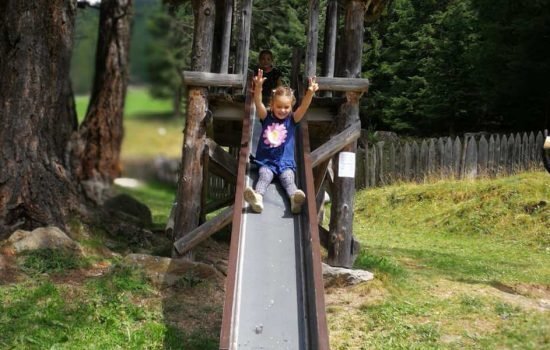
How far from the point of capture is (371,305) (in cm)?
699

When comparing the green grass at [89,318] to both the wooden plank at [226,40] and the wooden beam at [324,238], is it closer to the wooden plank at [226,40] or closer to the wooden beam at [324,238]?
the wooden beam at [324,238]

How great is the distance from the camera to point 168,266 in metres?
7.50

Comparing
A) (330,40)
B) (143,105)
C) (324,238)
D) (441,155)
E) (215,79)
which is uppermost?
(330,40)

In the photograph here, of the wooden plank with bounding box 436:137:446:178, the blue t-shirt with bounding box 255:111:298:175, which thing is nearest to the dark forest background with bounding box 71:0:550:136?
the wooden plank with bounding box 436:137:446:178

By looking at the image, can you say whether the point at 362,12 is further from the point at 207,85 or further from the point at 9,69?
the point at 9,69

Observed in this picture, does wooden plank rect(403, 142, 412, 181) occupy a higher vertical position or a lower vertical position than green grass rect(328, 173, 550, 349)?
higher

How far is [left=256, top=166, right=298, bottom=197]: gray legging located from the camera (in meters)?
6.78

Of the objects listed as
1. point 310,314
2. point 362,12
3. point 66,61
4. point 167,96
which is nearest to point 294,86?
point 362,12

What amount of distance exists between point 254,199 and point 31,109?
3.81 metres

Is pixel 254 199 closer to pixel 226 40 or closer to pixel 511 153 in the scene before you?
pixel 226 40

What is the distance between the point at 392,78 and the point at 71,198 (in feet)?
22.5

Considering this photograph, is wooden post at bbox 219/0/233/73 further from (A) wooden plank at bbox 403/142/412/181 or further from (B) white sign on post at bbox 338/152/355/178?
(A) wooden plank at bbox 403/142/412/181

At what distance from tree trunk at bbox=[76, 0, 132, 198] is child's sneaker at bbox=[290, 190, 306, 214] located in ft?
32.8

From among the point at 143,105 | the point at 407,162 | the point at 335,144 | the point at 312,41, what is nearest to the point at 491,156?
the point at 407,162
